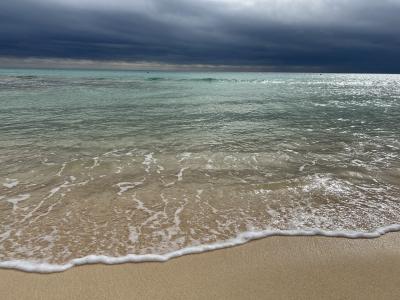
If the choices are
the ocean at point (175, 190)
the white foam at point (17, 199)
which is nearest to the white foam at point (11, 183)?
the ocean at point (175, 190)

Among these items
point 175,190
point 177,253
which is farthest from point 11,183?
point 177,253

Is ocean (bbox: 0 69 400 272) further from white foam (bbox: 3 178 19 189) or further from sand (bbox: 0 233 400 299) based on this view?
sand (bbox: 0 233 400 299)

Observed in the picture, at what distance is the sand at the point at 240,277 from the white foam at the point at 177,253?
105 millimetres

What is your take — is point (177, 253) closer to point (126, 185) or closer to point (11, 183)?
point (126, 185)

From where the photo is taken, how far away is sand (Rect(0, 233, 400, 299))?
3807 mm

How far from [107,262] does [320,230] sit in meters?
3.60

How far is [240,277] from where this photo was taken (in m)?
4.12

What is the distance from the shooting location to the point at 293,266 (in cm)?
440

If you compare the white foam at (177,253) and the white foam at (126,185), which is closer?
the white foam at (177,253)

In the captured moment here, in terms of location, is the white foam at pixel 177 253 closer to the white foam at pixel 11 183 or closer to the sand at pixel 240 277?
the sand at pixel 240 277

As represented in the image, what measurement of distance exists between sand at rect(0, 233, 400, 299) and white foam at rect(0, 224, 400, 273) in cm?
10

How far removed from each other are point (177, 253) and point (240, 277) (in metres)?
1.09

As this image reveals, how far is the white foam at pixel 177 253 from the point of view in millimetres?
4363

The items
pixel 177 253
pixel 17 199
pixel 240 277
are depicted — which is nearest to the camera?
pixel 240 277
